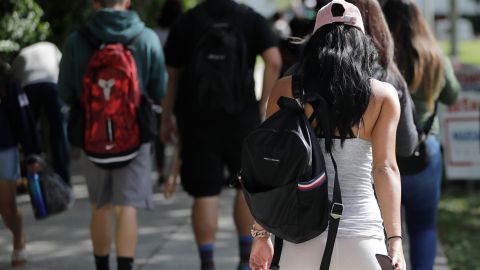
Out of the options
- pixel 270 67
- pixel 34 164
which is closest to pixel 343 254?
pixel 270 67

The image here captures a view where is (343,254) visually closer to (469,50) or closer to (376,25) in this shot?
(376,25)

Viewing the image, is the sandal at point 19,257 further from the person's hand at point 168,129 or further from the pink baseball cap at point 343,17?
the pink baseball cap at point 343,17

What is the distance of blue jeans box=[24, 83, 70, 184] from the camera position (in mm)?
8508

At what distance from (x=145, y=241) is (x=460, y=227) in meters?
2.77

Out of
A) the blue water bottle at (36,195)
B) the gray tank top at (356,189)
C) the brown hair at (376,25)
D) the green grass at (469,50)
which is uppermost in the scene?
the brown hair at (376,25)

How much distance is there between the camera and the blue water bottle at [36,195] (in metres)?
6.27

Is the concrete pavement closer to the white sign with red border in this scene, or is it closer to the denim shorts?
the denim shorts

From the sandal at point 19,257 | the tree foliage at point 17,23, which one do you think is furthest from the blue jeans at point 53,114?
the sandal at point 19,257

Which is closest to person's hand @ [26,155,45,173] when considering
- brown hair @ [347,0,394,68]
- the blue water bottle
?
the blue water bottle

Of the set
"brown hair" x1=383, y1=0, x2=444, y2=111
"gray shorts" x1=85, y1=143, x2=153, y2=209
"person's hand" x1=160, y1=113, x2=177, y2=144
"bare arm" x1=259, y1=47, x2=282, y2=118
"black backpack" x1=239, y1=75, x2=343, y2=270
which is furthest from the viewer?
"person's hand" x1=160, y1=113, x2=177, y2=144

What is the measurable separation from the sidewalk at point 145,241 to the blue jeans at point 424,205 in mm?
1474

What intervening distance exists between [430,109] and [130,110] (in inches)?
64.9

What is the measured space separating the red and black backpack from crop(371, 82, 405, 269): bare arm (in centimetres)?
215

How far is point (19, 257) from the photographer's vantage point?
6773 mm
